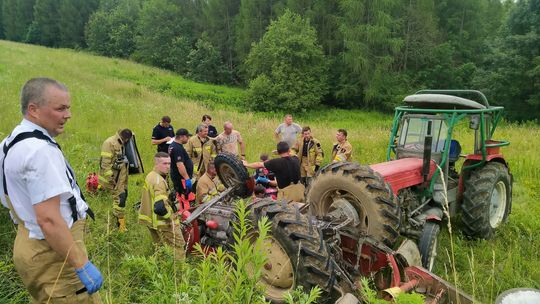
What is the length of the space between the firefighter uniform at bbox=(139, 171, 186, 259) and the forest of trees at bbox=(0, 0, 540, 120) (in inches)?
1008

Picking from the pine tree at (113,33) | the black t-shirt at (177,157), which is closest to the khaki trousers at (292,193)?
the black t-shirt at (177,157)

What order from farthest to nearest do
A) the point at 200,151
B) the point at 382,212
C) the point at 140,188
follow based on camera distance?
1. the point at 200,151
2. the point at 140,188
3. the point at 382,212

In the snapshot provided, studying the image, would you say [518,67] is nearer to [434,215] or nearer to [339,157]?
[339,157]

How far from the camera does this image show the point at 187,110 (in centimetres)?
1769

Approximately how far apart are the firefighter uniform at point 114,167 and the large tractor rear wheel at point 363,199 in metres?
3.82

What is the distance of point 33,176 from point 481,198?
549 centimetres

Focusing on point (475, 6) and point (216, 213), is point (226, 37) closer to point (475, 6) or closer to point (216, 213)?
point (475, 6)

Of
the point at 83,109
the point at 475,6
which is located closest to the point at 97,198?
the point at 83,109

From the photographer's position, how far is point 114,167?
660cm

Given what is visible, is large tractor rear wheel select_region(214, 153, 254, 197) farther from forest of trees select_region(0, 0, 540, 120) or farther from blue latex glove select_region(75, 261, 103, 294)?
forest of trees select_region(0, 0, 540, 120)

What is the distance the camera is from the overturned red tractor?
3258 millimetres

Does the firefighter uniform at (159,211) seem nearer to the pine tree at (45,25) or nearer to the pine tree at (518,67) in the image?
the pine tree at (518,67)

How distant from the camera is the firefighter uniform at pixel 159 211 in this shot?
4406 mm

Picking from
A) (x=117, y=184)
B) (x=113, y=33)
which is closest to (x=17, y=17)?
(x=113, y=33)
